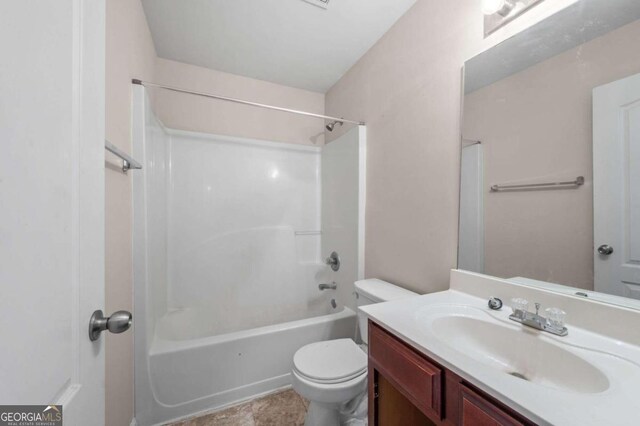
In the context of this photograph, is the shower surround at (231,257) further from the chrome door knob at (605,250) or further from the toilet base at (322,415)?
the chrome door knob at (605,250)

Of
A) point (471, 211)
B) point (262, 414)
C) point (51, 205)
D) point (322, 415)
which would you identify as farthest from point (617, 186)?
point (262, 414)

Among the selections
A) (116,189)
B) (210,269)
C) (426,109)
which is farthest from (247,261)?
(426,109)

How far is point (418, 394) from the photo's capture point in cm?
73

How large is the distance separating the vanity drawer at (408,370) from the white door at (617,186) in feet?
2.07

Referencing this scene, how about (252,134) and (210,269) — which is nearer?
(210,269)

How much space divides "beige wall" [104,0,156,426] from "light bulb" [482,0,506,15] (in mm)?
1508

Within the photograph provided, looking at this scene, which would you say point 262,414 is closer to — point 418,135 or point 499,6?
point 418,135

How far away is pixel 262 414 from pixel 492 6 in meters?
2.38

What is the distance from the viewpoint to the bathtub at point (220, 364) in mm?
1374

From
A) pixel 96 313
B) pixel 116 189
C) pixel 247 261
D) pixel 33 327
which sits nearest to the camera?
pixel 33 327

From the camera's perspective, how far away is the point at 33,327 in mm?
351

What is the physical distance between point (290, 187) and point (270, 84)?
38.9 inches

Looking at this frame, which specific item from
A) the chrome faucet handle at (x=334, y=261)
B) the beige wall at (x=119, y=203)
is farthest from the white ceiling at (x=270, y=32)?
the chrome faucet handle at (x=334, y=261)

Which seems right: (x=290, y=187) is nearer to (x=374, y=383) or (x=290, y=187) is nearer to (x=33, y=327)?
(x=374, y=383)
